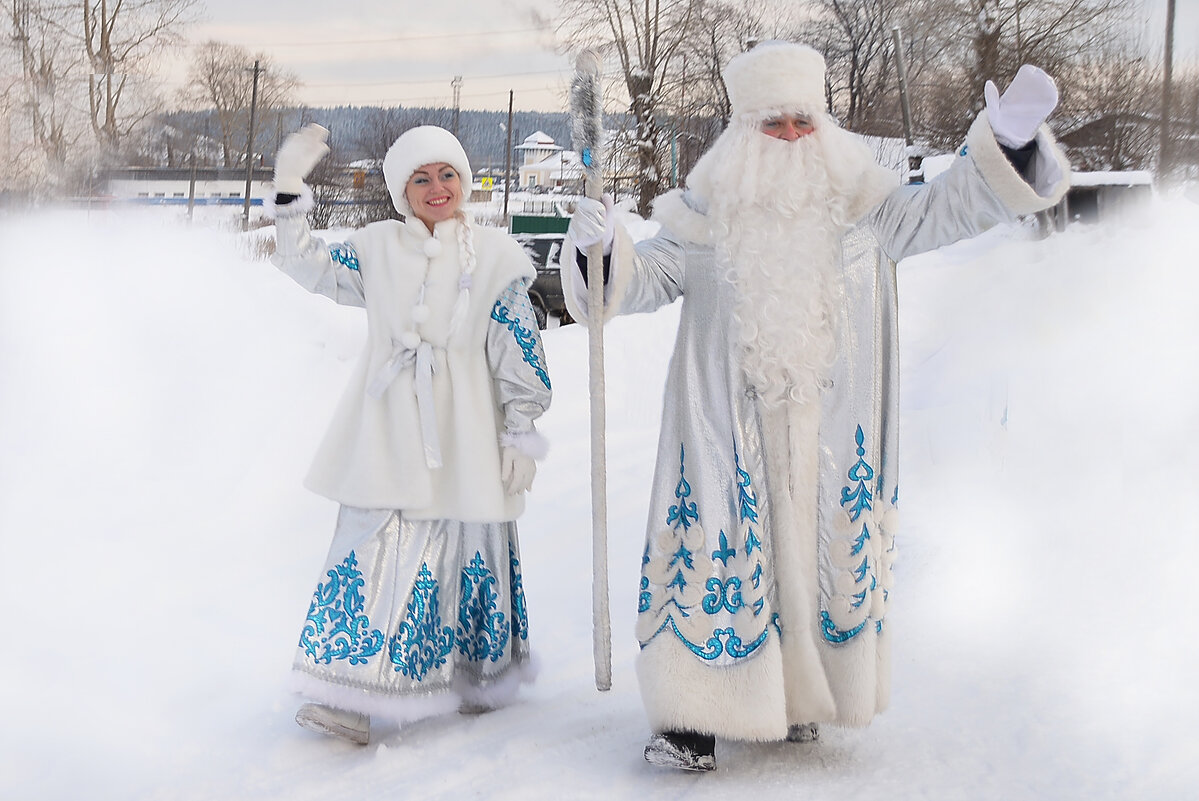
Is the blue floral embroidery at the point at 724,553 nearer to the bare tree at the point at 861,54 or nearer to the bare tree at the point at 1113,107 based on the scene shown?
the bare tree at the point at 1113,107

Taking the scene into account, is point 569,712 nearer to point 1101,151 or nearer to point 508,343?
point 508,343

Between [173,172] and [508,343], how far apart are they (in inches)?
361

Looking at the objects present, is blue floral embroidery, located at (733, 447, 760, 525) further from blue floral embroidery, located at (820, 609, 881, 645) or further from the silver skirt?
the silver skirt

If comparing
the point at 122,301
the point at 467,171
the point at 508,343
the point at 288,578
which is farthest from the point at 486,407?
the point at 122,301

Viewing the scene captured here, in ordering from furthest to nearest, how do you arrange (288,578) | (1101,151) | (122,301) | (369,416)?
1. (1101,151)
2. (122,301)
3. (288,578)
4. (369,416)

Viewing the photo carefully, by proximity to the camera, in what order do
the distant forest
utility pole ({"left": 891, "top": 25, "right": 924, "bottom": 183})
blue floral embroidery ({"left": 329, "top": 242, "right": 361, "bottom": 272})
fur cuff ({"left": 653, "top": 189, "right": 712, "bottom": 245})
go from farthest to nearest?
utility pole ({"left": 891, "top": 25, "right": 924, "bottom": 183}), the distant forest, blue floral embroidery ({"left": 329, "top": 242, "right": 361, "bottom": 272}), fur cuff ({"left": 653, "top": 189, "right": 712, "bottom": 245})

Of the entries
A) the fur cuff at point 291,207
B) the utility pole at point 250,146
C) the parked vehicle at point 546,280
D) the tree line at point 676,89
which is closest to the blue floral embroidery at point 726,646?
the fur cuff at point 291,207

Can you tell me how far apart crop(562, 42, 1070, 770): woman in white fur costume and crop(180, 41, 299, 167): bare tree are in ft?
30.9

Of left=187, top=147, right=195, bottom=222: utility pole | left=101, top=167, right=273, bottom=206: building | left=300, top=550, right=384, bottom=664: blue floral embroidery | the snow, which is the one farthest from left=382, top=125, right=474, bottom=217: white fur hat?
left=187, top=147, right=195, bottom=222: utility pole

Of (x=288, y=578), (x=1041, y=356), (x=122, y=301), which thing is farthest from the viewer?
(x=122, y=301)

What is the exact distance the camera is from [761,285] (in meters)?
2.91

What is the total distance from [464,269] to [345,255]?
0.38m

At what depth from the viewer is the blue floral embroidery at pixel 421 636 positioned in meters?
3.19

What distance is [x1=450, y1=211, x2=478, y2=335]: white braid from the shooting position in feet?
10.9
